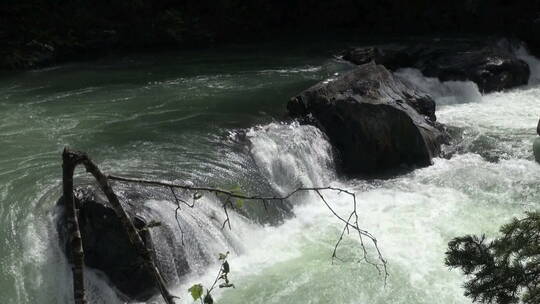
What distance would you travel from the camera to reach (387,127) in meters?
9.30

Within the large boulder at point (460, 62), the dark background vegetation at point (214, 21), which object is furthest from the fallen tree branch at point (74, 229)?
the dark background vegetation at point (214, 21)

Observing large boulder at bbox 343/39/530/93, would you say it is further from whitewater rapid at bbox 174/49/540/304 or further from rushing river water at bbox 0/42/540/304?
whitewater rapid at bbox 174/49/540/304

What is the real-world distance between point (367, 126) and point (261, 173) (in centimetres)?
209

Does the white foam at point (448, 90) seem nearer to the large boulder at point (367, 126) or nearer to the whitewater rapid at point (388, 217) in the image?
the whitewater rapid at point (388, 217)

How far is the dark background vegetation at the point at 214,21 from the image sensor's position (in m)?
15.8

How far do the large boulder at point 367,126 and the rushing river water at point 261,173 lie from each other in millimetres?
320

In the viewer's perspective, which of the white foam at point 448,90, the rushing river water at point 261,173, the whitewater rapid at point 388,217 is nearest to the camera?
the rushing river water at point 261,173

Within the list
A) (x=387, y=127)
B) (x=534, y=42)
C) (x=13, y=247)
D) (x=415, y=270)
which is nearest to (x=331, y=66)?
(x=387, y=127)

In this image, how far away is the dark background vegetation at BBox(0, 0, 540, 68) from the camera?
15.8 metres

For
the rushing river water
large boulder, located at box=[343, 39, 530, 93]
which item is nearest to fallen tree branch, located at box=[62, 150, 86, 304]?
the rushing river water

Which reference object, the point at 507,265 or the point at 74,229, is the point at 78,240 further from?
the point at 507,265

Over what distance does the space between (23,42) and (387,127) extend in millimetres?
9980

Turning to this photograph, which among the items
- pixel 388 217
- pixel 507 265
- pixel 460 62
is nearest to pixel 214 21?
pixel 460 62

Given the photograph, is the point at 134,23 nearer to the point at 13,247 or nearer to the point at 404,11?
the point at 404,11
